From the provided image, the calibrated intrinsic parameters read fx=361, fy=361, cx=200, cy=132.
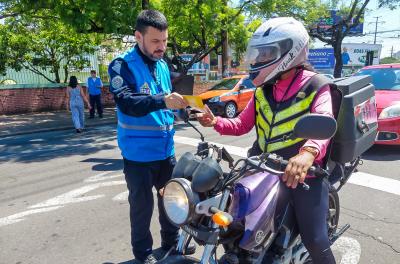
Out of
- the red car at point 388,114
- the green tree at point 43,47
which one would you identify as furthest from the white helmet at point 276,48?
the green tree at point 43,47

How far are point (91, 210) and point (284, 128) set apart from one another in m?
3.12

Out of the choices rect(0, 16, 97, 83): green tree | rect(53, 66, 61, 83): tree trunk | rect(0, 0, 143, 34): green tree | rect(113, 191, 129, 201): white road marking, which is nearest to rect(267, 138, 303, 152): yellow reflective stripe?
rect(113, 191, 129, 201): white road marking

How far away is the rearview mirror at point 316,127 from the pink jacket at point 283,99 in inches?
8.4

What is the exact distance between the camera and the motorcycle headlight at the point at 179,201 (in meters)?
1.72

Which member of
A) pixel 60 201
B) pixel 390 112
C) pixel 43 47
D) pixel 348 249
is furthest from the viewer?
pixel 43 47

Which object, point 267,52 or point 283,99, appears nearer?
point 267,52

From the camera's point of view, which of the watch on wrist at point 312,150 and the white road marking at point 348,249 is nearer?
the watch on wrist at point 312,150

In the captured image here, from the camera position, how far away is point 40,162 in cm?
719

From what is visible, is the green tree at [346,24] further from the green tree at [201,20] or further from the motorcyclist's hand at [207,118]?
the motorcyclist's hand at [207,118]

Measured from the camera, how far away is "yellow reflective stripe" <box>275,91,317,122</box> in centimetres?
220

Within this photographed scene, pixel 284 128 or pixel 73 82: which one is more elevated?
pixel 73 82

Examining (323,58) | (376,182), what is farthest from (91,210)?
(323,58)

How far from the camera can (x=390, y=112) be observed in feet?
21.4

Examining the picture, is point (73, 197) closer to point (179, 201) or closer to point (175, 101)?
point (175, 101)
